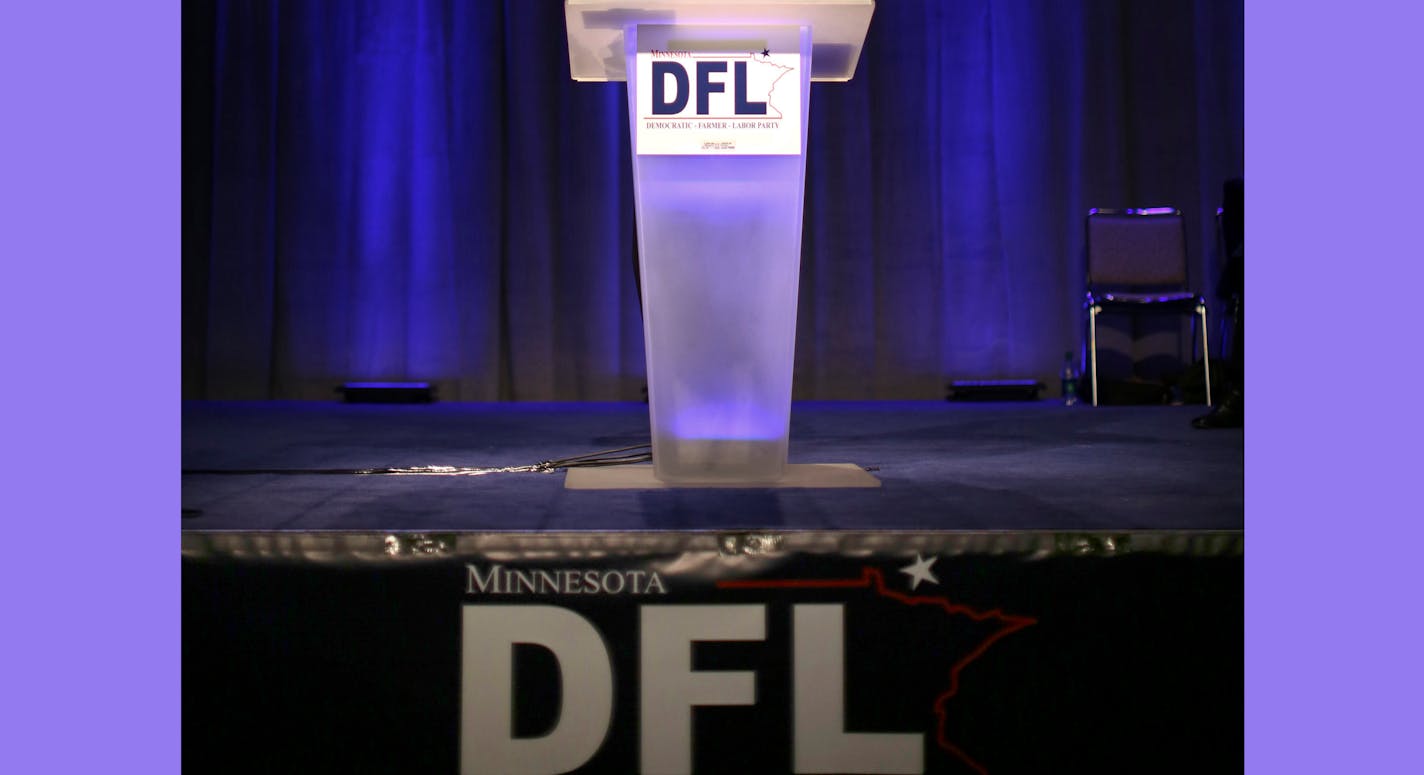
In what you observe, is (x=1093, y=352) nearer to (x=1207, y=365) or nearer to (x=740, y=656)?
(x=1207, y=365)

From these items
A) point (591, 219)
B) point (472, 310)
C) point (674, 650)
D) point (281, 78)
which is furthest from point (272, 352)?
point (674, 650)

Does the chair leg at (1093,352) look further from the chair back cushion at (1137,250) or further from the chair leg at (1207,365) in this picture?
the chair leg at (1207,365)

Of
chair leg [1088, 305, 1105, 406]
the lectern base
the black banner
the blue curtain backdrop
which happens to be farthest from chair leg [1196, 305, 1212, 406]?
the black banner

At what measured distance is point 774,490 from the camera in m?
1.70

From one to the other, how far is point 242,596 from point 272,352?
443cm

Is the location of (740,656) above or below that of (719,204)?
below

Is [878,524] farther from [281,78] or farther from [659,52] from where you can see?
[281,78]

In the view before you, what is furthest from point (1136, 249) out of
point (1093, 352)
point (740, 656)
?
point (740, 656)

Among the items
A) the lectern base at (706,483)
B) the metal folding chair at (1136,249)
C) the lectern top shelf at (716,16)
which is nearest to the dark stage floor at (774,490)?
the lectern base at (706,483)

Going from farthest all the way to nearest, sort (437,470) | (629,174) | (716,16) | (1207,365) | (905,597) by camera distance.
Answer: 1. (629,174)
2. (1207,365)
3. (437,470)
4. (716,16)
5. (905,597)

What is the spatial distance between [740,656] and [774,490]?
1.36 ft

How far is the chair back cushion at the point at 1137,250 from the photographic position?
16.0 feet

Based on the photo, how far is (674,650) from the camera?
1.33 metres

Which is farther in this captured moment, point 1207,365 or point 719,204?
point 1207,365
